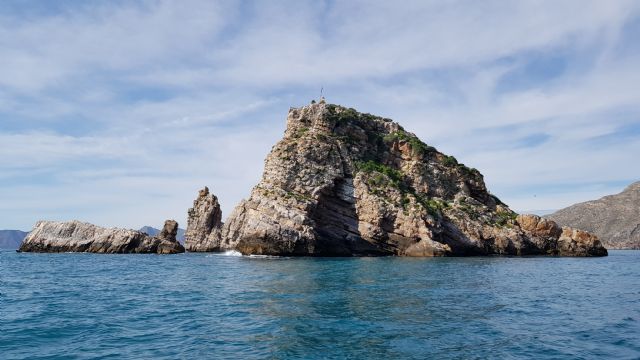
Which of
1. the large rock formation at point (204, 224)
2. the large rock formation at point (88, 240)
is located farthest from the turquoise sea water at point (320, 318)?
the large rock formation at point (204, 224)

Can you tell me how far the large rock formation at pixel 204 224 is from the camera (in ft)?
416

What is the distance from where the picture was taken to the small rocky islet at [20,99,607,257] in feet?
274

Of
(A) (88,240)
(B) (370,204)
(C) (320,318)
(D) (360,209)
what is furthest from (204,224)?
(C) (320,318)

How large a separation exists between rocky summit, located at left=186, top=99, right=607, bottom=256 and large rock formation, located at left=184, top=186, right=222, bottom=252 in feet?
40.4

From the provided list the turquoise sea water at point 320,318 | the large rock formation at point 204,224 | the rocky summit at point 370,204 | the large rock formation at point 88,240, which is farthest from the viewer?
the large rock formation at point 204,224

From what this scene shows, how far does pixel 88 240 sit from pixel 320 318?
336 ft

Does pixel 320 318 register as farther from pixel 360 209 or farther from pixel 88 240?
pixel 88 240

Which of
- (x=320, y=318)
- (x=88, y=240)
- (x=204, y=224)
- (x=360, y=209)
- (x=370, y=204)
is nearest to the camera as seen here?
(x=320, y=318)

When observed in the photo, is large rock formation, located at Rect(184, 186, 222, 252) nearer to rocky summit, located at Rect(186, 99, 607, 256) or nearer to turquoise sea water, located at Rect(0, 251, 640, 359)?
rocky summit, located at Rect(186, 99, 607, 256)

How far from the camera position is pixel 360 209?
295 ft

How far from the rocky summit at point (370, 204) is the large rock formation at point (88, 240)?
18374mm

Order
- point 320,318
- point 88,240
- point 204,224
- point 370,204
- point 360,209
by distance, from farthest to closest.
A: 1. point 204,224
2. point 88,240
3. point 360,209
4. point 370,204
5. point 320,318

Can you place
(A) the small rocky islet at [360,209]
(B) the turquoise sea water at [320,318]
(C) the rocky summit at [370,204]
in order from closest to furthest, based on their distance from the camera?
1. (B) the turquoise sea water at [320,318]
2. (C) the rocky summit at [370,204]
3. (A) the small rocky islet at [360,209]

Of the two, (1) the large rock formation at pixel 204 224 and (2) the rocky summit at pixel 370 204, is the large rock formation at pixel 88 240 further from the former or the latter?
(2) the rocky summit at pixel 370 204
